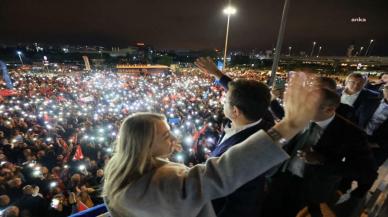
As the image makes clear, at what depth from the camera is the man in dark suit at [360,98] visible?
12.8ft

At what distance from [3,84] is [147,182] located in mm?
28279

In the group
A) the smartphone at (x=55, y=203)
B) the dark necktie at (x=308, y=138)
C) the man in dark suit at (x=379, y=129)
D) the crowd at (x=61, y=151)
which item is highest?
the dark necktie at (x=308, y=138)

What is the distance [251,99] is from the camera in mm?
1775

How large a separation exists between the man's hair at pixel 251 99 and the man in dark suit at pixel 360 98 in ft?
10.4

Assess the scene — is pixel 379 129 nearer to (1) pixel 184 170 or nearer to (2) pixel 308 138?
(2) pixel 308 138

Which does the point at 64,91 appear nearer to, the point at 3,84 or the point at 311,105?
the point at 3,84

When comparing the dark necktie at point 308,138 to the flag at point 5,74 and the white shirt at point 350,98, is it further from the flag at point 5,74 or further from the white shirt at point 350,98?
the flag at point 5,74

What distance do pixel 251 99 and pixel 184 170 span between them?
831mm

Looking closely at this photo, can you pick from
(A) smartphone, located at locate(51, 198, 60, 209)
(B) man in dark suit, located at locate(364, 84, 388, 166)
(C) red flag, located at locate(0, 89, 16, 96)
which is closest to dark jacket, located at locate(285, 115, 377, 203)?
(B) man in dark suit, located at locate(364, 84, 388, 166)

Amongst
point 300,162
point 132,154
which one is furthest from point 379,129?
point 132,154

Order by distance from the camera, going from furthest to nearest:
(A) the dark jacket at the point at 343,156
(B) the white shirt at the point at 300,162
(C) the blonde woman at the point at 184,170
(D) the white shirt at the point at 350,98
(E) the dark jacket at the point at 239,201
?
(D) the white shirt at the point at 350,98
(B) the white shirt at the point at 300,162
(A) the dark jacket at the point at 343,156
(E) the dark jacket at the point at 239,201
(C) the blonde woman at the point at 184,170

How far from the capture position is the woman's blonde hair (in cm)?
129

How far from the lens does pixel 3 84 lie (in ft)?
72.2

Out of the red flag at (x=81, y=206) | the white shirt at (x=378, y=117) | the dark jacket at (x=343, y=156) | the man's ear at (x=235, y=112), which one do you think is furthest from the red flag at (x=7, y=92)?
the white shirt at (x=378, y=117)
